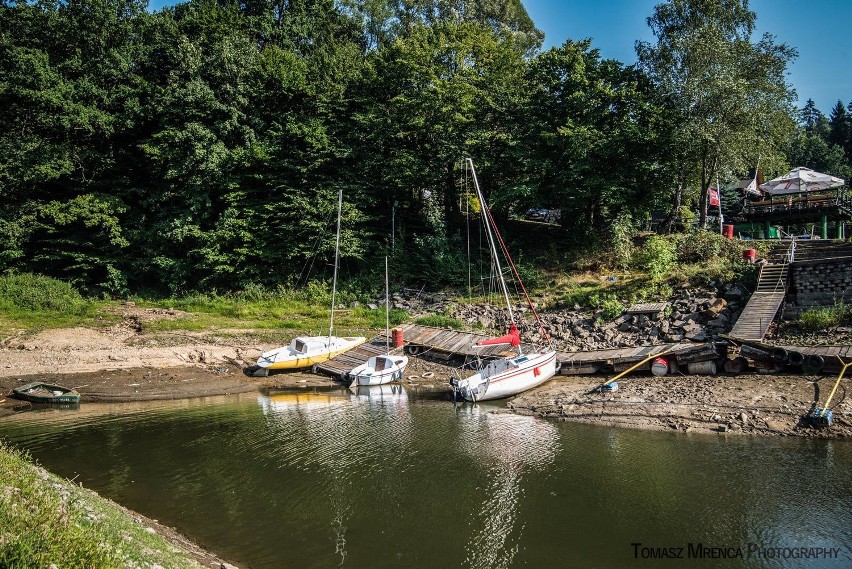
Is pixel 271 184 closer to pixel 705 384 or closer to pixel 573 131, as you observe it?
pixel 573 131

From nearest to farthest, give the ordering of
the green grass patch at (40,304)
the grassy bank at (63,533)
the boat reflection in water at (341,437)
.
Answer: the grassy bank at (63,533) → the boat reflection in water at (341,437) → the green grass patch at (40,304)

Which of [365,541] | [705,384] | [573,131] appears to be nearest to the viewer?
[365,541]

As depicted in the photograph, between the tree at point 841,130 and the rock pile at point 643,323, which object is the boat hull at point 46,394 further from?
the tree at point 841,130

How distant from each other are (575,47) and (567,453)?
36.6 metres

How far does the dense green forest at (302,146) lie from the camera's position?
43.8m

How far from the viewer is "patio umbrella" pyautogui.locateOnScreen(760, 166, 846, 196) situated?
141 ft

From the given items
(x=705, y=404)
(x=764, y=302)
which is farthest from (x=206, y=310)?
(x=764, y=302)

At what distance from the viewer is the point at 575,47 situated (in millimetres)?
→ 45656

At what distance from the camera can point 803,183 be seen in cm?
4372

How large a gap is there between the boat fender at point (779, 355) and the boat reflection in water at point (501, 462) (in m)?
11.0

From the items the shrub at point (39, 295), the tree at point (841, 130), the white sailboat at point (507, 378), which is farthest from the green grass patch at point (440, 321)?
the tree at point (841, 130)

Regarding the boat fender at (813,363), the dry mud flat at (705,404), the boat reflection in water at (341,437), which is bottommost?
the boat reflection in water at (341,437)

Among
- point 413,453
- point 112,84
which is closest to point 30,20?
point 112,84

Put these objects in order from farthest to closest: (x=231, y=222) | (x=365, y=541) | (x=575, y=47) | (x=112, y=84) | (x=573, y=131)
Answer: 1. (x=112, y=84)
2. (x=231, y=222)
3. (x=575, y=47)
4. (x=573, y=131)
5. (x=365, y=541)
